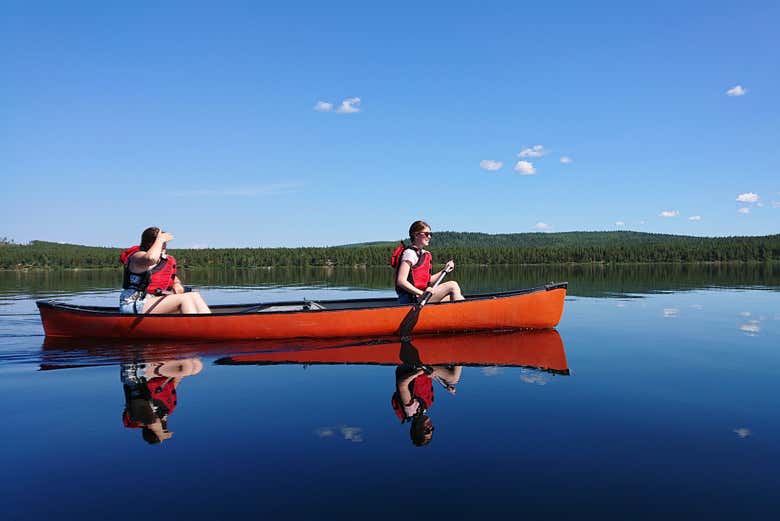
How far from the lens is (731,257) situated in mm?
81938

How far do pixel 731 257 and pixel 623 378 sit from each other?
89724 millimetres

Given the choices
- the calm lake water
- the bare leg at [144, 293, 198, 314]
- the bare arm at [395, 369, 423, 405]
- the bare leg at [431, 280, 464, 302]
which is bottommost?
the calm lake water

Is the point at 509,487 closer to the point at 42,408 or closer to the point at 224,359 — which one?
the point at 42,408

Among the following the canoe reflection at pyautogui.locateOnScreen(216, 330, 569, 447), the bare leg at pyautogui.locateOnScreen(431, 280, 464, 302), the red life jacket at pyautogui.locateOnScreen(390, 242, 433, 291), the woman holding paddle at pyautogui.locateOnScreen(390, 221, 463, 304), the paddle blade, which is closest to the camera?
the canoe reflection at pyautogui.locateOnScreen(216, 330, 569, 447)

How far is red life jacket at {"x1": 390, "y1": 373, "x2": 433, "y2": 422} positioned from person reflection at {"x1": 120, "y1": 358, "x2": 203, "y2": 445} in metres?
2.13

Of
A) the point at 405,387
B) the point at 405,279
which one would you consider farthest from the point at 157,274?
the point at 405,387

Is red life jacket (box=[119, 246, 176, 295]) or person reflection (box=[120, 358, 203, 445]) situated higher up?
red life jacket (box=[119, 246, 176, 295])

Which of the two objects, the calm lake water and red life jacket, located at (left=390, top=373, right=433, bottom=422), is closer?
the calm lake water

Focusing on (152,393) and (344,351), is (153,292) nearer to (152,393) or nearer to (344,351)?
(344,351)

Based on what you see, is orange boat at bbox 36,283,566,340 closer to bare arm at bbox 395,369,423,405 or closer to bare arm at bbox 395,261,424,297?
bare arm at bbox 395,261,424,297

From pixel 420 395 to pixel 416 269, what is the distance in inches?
157

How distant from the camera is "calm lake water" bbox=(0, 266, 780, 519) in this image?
11.4 feet

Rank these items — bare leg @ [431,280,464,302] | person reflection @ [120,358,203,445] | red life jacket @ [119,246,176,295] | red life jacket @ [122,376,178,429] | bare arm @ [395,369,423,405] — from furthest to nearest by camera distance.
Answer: bare leg @ [431,280,464,302]
red life jacket @ [119,246,176,295]
bare arm @ [395,369,423,405]
red life jacket @ [122,376,178,429]
person reflection @ [120,358,203,445]

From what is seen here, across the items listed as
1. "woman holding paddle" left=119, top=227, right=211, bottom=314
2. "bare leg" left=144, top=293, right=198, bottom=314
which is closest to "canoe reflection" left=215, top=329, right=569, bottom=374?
"bare leg" left=144, top=293, right=198, bottom=314
